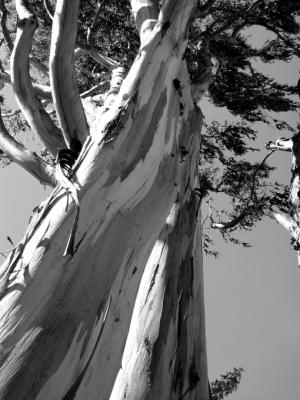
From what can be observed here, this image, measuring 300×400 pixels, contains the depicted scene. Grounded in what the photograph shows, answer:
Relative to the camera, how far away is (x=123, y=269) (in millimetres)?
1284

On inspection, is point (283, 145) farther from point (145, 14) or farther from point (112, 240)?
point (112, 240)

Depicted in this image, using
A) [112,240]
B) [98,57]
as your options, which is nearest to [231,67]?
[98,57]

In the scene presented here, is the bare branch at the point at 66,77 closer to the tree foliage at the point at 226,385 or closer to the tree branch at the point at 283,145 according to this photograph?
the tree branch at the point at 283,145

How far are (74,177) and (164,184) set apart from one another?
0.52 meters

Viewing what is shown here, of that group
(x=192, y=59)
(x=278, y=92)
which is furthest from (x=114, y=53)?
(x=278, y=92)

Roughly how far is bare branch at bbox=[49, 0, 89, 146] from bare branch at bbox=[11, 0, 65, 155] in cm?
32

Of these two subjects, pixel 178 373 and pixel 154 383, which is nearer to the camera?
pixel 154 383

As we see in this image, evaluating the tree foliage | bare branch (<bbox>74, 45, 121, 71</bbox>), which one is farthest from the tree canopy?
the tree foliage

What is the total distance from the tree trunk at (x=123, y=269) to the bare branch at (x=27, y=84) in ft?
2.69

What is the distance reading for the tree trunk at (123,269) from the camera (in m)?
0.98

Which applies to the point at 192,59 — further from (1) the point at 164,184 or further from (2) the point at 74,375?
(2) the point at 74,375

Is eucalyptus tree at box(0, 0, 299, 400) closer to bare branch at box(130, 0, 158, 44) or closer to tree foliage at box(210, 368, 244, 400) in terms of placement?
bare branch at box(130, 0, 158, 44)

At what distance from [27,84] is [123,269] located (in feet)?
5.36

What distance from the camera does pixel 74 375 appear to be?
1026 millimetres
